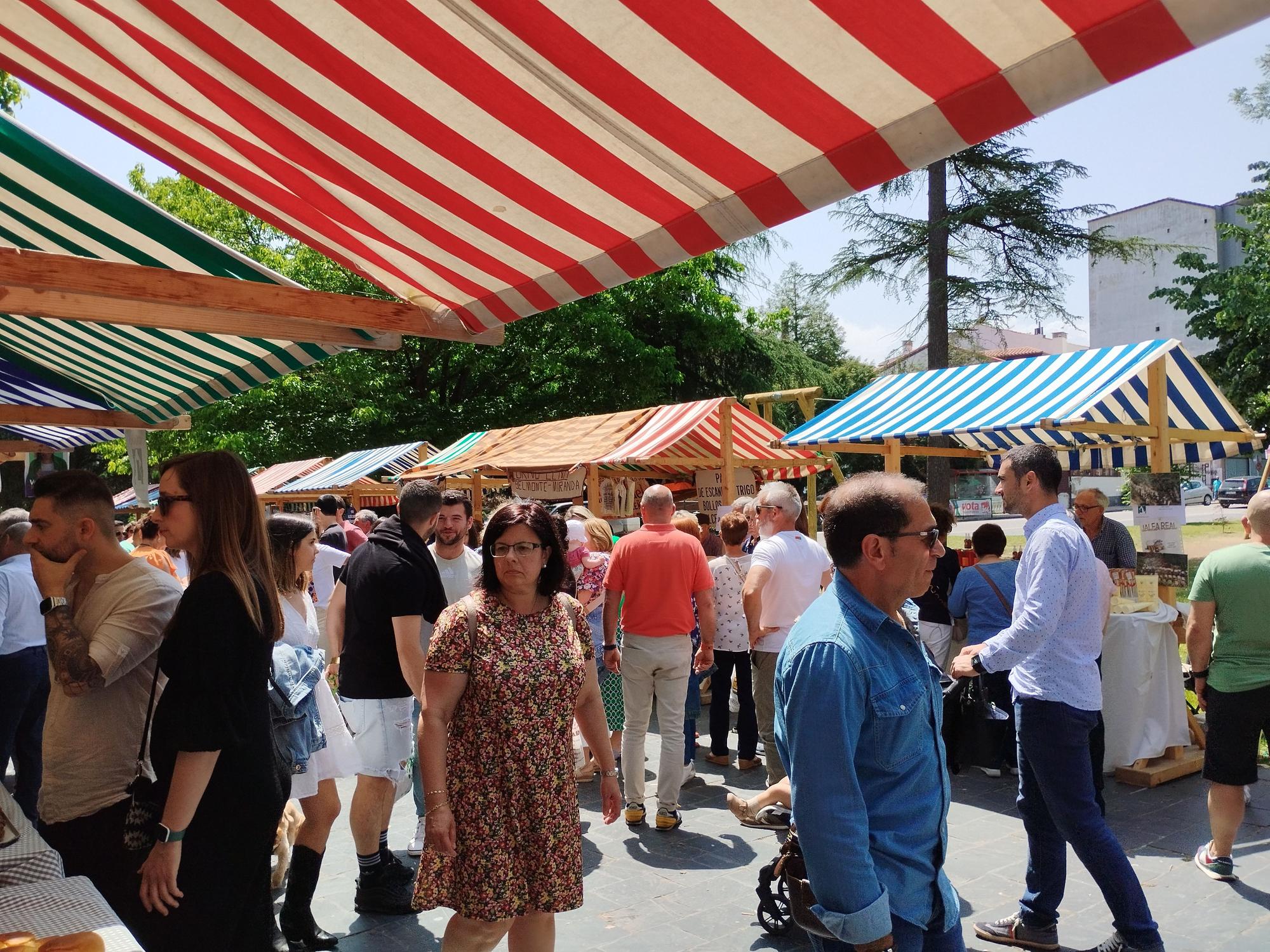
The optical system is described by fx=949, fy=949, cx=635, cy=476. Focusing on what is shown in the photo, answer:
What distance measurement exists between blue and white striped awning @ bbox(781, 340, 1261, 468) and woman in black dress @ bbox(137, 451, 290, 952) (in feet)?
19.3

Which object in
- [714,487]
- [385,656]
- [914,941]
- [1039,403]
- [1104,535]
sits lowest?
[914,941]

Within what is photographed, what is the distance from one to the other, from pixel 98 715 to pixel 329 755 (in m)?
1.35

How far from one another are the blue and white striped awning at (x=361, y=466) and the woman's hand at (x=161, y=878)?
16158mm

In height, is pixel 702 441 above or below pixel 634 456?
above

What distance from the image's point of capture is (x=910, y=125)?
7.13 feet

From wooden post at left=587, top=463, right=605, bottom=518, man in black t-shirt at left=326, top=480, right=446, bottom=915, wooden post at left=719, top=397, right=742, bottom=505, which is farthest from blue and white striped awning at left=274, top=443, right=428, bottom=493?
man in black t-shirt at left=326, top=480, right=446, bottom=915

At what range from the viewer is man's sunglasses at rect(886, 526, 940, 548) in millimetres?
2115

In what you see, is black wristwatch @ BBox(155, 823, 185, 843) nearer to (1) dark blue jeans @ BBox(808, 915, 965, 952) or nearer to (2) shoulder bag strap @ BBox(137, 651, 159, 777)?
(2) shoulder bag strap @ BBox(137, 651, 159, 777)

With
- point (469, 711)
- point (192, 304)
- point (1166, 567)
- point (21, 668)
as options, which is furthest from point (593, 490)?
point (469, 711)

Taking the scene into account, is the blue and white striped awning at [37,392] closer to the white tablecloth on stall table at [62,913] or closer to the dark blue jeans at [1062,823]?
the white tablecloth on stall table at [62,913]

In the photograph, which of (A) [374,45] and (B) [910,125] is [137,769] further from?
(B) [910,125]

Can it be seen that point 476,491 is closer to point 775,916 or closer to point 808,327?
point 775,916

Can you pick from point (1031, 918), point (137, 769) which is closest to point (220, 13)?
point (137, 769)

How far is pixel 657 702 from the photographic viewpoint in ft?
19.0
